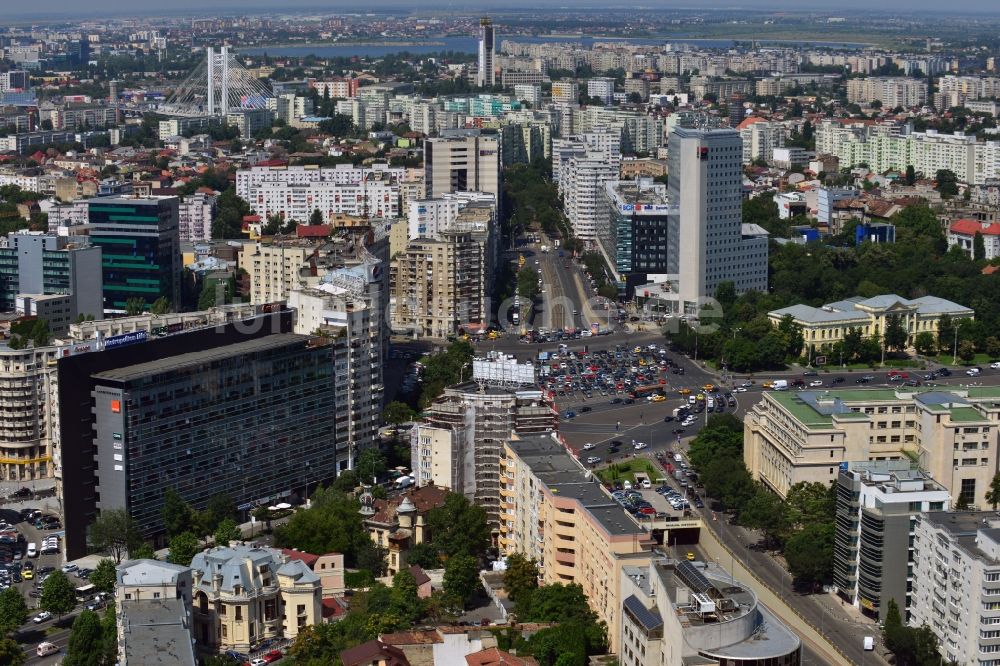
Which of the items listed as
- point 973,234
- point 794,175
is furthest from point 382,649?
point 794,175

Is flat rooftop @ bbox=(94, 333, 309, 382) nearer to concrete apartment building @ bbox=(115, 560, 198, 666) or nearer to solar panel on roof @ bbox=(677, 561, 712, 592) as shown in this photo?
concrete apartment building @ bbox=(115, 560, 198, 666)

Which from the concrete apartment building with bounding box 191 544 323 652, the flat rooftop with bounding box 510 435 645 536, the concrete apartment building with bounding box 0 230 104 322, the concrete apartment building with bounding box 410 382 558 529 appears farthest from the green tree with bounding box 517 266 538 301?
the concrete apartment building with bounding box 191 544 323 652

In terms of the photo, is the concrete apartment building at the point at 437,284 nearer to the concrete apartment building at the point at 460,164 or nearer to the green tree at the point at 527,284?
the green tree at the point at 527,284

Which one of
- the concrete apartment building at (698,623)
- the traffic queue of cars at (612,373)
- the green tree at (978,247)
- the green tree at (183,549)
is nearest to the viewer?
the concrete apartment building at (698,623)

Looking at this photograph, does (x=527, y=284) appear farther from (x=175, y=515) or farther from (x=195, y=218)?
(x=175, y=515)

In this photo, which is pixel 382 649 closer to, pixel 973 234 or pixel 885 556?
pixel 885 556

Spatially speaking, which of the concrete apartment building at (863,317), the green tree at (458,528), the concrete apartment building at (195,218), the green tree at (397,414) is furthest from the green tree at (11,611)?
the concrete apartment building at (195,218)

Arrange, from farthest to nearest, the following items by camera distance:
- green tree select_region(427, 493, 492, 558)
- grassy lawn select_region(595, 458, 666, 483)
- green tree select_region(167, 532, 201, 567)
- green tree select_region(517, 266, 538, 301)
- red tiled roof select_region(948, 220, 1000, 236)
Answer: red tiled roof select_region(948, 220, 1000, 236) → green tree select_region(517, 266, 538, 301) → grassy lawn select_region(595, 458, 666, 483) → green tree select_region(427, 493, 492, 558) → green tree select_region(167, 532, 201, 567)
